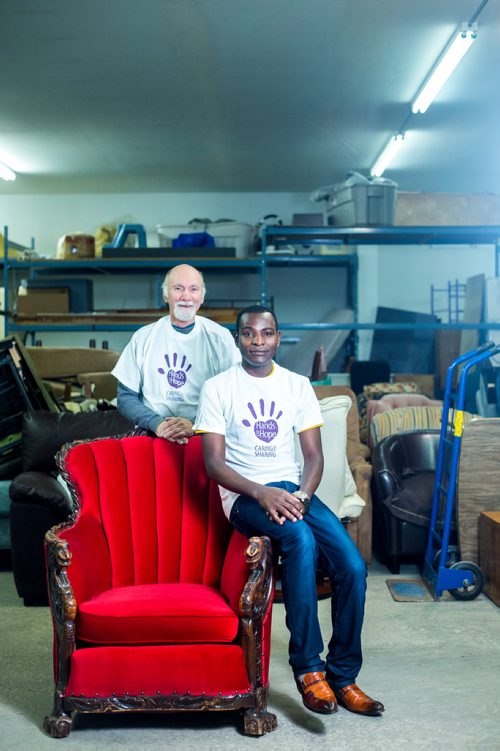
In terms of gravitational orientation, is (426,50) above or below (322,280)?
above

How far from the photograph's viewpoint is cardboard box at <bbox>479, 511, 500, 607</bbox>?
14.0 ft

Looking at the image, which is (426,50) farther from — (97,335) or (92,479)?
(97,335)

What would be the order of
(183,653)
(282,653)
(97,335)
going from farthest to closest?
1. (97,335)
2. (282,653)
3. (183,653)

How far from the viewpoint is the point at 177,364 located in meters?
3.48

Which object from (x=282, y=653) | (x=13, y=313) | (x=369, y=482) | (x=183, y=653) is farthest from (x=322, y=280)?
(x=183, y=653)

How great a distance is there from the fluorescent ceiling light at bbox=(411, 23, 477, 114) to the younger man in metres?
4.48

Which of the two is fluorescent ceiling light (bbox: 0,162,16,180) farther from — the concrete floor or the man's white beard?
the man's white beard

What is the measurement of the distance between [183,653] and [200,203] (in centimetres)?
1047

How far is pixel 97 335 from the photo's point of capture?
12297 millimetres

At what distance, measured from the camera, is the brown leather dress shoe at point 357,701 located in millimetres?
2791

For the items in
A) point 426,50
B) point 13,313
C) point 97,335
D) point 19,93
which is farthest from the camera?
point 97,335

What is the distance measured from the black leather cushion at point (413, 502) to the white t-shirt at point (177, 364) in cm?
188

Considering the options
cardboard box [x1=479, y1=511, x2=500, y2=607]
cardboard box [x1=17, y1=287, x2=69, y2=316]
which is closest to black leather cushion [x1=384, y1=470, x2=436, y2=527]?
cardboard box [x1=479, y1=511, x2=500, y2=607]

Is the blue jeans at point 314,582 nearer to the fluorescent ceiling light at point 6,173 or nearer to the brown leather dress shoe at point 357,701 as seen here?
the brown leather dress shoe at point 357,701
